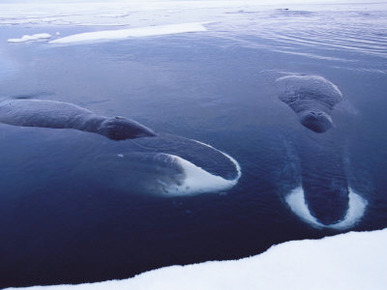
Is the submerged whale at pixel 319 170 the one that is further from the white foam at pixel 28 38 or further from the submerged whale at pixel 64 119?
the white foam at pixel 28 38

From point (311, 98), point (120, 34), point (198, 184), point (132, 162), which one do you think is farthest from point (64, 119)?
point (120, 34)

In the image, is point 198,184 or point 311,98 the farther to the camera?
point 311,98

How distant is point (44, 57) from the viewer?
28.0 m

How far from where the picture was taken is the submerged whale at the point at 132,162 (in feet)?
36.4

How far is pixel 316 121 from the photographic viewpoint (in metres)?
14.8

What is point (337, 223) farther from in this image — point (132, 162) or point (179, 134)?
point (179, 134)

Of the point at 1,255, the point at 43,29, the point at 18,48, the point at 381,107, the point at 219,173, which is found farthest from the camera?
the point at 43,29

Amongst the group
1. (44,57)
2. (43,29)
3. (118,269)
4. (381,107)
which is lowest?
(118,269)

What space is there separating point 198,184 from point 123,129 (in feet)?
16.0

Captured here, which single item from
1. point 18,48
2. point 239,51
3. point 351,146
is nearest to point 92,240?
point 351,146

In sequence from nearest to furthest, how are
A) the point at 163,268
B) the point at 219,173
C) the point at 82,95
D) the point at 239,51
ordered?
the point at 163,268 → the point at 219,173 → the point at 82,95 → the point at 239,51

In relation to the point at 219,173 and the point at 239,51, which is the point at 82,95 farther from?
the point at 239,51

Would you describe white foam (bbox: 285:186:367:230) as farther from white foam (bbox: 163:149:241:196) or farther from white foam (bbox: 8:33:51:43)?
white foam (bbox: 8:33:51:43)

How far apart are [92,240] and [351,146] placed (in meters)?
10.1
